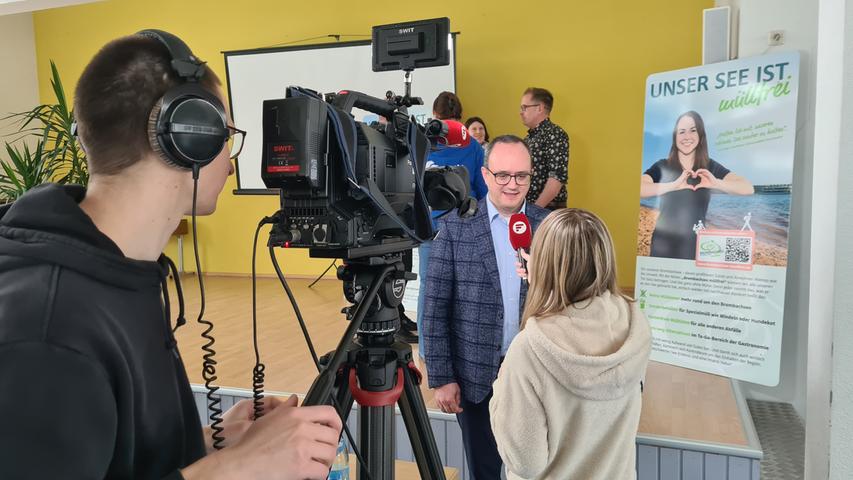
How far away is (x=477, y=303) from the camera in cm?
188

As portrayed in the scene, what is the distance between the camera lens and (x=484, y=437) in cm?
195

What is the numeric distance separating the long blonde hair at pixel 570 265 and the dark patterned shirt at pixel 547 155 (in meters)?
2.82

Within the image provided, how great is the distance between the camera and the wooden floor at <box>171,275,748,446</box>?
8.26ft

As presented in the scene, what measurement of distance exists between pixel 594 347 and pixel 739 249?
6.35 feet

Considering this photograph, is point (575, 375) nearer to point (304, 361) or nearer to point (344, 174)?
point (344, 174)

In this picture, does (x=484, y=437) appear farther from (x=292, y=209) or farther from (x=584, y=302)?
(x=292, y=209)

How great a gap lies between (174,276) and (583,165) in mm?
5101

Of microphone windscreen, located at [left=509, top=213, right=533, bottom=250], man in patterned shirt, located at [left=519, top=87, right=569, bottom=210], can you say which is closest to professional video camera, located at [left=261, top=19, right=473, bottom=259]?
microphone windscreen, located at [left=509, top=213, right=533, bottom=250]

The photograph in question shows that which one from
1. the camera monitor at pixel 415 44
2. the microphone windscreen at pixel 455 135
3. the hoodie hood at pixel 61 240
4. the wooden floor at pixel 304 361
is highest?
the camera monitor at pixel 415 44

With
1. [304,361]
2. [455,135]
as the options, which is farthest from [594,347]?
[304,361]

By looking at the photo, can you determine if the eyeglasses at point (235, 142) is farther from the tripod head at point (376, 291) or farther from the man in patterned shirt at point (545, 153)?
the man in patterned shirt at point (545, 153)

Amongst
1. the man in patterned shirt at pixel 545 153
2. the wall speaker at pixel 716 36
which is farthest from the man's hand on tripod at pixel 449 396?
the man in patterned shirt at pixel 545 153

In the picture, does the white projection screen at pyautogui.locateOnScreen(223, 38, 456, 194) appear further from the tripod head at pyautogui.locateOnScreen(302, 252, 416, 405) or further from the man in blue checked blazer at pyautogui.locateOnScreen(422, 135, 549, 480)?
the tripod head at pyautogui.locateOnScreen(302, 252, 416, 405)

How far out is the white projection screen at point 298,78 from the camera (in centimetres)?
555
